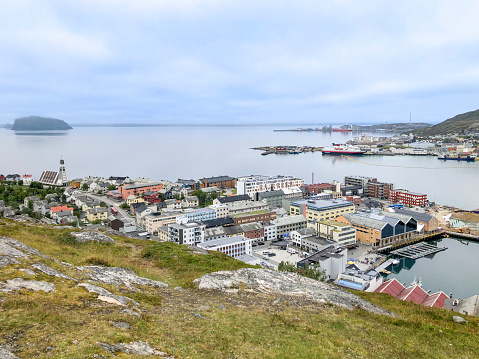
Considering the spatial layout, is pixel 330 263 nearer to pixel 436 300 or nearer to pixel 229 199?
pixel 436 300

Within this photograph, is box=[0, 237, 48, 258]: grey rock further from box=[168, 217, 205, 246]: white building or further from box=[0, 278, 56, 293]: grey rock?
box=[168, 217, 205, 246]: white building

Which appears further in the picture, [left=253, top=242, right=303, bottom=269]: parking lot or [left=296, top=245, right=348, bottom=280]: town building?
[left=253, top=242, right=303, bottom=269]: parking lot

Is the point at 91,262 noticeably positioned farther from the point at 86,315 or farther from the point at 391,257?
the point at 391,257

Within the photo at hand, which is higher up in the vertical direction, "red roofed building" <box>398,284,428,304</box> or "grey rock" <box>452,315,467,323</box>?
"grey rock" <box>452,315,467,323</box>

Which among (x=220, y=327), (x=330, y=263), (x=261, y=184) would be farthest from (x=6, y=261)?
(x=261, y=184)

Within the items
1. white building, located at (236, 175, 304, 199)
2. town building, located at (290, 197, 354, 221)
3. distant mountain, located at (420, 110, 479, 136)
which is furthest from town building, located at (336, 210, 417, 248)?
distant mountain, located at (420, 110, 479, 136)

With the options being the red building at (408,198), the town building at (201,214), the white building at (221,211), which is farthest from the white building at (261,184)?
the red building at (408,198)

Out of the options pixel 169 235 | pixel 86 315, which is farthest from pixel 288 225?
pixel 86 315
